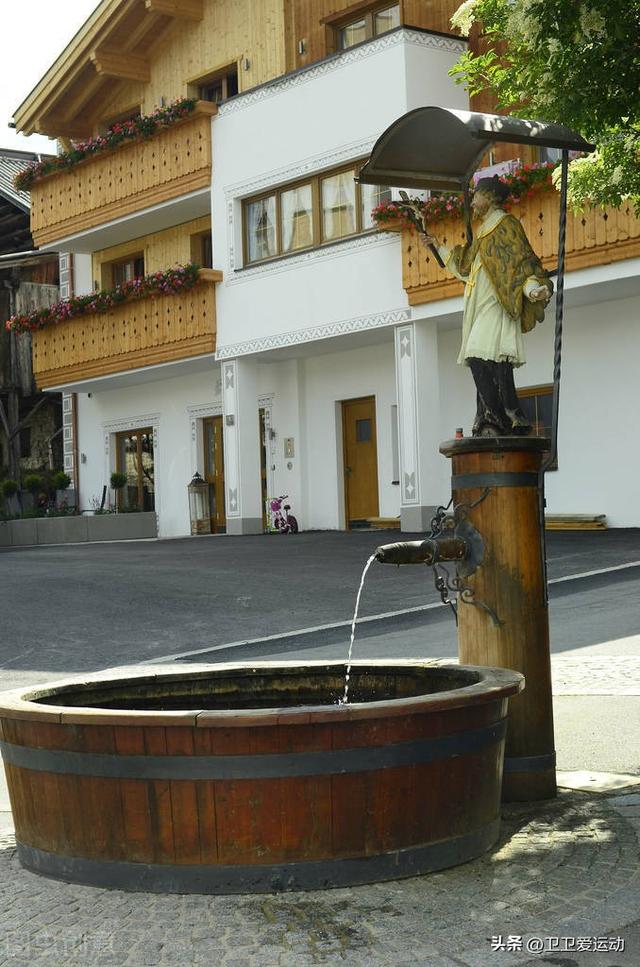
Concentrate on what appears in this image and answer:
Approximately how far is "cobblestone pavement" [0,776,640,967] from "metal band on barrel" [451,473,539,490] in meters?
1.60

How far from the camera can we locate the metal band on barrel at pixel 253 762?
174 inches

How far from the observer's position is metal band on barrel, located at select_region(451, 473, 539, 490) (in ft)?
19.1

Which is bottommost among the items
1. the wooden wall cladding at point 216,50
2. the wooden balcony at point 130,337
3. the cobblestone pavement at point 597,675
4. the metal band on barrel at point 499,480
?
the cobblestone pavement at point 597,675

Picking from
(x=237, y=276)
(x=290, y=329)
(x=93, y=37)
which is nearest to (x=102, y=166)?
(x=93, y=37)

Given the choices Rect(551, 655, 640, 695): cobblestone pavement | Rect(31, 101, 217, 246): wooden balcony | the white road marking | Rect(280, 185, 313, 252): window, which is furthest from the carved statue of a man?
Rect(31, 101, 217, 246): wooden balcony

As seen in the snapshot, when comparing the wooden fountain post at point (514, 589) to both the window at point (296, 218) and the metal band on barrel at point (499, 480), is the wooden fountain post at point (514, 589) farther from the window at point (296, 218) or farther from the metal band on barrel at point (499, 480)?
the window at point (296, 218)

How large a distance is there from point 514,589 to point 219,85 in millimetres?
23736

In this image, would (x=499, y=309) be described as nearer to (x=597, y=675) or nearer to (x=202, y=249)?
(x=597, y=675)

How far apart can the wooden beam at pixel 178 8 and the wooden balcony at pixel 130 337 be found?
19.3 ft

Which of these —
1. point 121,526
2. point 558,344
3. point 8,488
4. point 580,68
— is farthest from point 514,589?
point 8,488

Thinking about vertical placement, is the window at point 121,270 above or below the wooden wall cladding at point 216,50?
below

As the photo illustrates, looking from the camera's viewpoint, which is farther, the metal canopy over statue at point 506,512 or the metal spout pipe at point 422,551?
the metal canopy over statue at point 506,512

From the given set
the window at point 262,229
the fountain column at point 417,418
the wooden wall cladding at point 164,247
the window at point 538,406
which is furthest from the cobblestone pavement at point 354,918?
the wooden wall cladding at point 164,247

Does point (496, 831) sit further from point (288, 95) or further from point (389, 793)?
point (288, 95)
